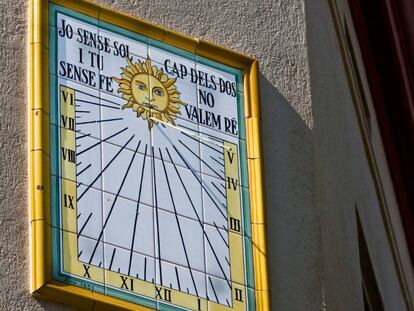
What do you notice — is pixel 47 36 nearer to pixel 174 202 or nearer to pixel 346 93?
pixel 174 202

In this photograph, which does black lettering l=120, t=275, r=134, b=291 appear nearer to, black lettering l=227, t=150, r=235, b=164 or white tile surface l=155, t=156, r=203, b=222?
white tile surface l=155, t=156, r=203, b=222

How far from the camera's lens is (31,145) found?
339 inches

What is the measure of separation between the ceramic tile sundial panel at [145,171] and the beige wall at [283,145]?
6.7 inches

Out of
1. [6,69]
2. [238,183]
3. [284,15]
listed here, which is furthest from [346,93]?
[6,69]

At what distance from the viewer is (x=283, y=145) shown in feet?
31.3

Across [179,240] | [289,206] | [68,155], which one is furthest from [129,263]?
[289,206]

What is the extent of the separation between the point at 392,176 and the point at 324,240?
6.48m

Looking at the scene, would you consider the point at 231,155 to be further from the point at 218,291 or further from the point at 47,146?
the point at 47,146

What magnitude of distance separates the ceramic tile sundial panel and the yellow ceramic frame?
0.04 meters

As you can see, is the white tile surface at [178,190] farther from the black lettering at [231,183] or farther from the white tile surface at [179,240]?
the black lettering at [231,183]

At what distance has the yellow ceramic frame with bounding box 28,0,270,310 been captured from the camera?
8.36 m

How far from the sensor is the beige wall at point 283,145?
27.9 feet

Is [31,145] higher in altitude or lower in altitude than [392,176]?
lower

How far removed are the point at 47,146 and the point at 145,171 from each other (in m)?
0.53
